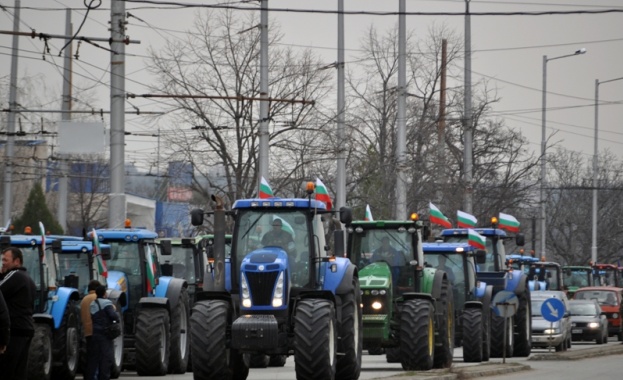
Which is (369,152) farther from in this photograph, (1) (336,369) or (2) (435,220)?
(1) (336,369)

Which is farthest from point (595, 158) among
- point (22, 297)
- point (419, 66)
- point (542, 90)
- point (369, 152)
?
point (22, 297)

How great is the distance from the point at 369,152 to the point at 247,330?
30.0 metres

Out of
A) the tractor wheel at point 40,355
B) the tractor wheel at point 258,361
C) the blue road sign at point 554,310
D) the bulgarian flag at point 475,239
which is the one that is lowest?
the tractor wheel at point 258,361

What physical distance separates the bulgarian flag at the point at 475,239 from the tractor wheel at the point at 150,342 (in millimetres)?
11433

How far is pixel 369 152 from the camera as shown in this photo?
4994 centimetres

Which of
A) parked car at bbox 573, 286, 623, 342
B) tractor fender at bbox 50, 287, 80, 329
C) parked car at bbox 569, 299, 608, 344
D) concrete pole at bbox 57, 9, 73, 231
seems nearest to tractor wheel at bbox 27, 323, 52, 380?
tractor fender at bbox 50, 287, 80, 329

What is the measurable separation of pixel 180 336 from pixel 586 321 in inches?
934

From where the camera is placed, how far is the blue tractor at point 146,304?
2452 cm

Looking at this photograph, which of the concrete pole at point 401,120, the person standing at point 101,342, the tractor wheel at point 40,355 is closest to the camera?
the tractor wheel at point 40,355

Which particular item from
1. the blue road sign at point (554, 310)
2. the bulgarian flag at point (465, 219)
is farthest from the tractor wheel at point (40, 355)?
the bulgarian flag at point (465, 219)

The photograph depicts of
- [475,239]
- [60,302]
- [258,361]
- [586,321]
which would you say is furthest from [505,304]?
[586,321]

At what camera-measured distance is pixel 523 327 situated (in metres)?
35.7

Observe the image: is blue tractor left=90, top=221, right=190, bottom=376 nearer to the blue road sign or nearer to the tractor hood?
the tractor hood

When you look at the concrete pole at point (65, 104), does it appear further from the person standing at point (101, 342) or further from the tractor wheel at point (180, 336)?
the person standing at point (101, 342)
